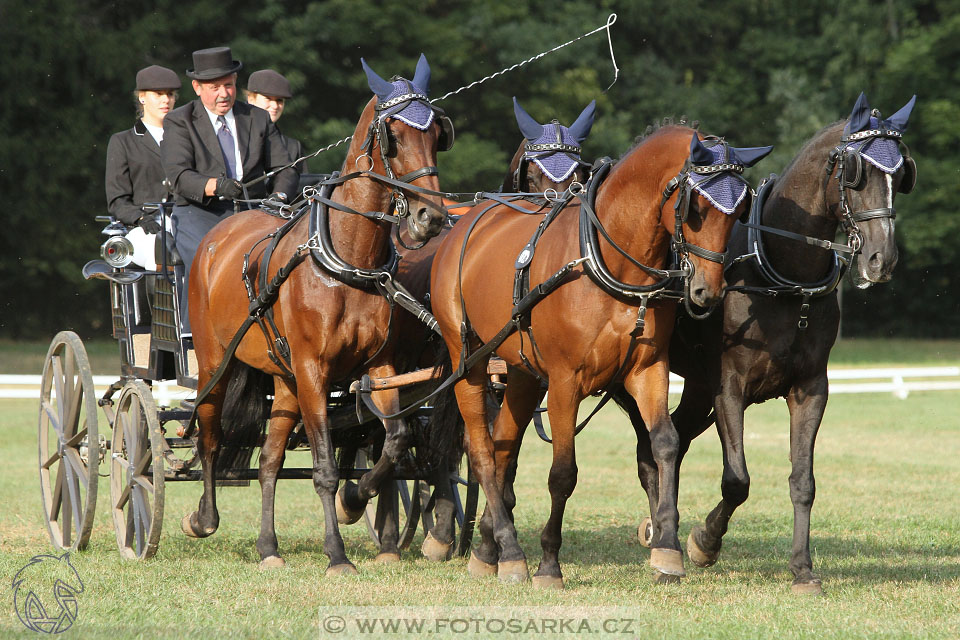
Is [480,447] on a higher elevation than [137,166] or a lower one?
lower

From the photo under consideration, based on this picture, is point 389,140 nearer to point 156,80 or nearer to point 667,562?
point 667,562

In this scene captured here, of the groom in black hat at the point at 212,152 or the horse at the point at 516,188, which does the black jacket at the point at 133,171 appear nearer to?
the groom in black hat at the point at 212,152

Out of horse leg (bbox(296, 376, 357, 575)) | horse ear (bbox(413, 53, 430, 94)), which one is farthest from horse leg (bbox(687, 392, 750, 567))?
horse ear (bbox(413, 53, 430, 94))

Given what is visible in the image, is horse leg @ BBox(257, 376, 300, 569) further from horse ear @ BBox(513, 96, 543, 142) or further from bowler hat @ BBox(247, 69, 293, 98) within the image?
bowler hat @ BBox(247, 69, 293, 98)

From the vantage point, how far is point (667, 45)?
36031mm

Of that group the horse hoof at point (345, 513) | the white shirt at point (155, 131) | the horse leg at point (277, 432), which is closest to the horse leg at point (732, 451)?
the horse hoof at point (345, 513)

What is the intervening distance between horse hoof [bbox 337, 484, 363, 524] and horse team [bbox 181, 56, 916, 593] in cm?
19

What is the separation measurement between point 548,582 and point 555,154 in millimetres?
2762

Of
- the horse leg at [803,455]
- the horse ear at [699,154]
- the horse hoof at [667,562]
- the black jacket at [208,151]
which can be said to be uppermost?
the black jacket at [208,151]

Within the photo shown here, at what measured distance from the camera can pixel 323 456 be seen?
695cm

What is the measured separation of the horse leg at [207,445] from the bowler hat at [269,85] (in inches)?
101

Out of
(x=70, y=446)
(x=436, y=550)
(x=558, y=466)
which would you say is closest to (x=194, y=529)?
(x=70, y=446)

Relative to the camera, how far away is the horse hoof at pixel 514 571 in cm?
652

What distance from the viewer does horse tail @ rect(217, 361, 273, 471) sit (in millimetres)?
7973
